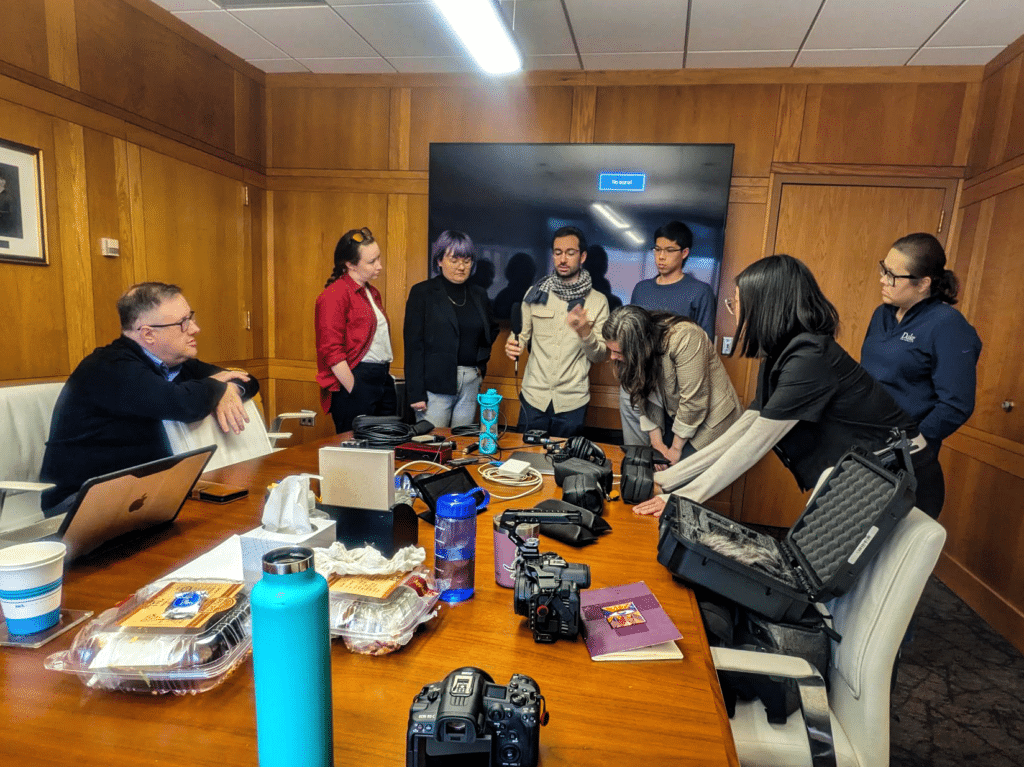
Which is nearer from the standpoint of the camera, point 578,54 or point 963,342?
point 963,342

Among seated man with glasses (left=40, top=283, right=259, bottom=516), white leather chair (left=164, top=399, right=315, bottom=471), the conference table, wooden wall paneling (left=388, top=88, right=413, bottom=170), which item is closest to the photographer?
the conference table

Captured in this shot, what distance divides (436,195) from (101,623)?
3301mm

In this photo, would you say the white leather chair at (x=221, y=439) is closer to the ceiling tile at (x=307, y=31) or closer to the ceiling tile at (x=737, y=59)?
the ceiling tile at (x=307, y=31)

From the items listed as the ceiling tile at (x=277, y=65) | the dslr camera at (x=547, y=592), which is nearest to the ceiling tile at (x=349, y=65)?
the ceiling tile at (x=277, y=65)

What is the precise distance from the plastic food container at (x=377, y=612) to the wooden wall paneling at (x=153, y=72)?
3046 millimetres

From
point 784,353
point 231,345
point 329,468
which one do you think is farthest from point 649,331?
point 231,345

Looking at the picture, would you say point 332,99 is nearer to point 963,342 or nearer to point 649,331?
point 649,331

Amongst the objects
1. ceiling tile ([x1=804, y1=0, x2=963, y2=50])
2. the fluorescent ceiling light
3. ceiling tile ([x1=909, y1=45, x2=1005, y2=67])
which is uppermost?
ceiling tile ([x1=804, y1=0, x2=963, y2=50])

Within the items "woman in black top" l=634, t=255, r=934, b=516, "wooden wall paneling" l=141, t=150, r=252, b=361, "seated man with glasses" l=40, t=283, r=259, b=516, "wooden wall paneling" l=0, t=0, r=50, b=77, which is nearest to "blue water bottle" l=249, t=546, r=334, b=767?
"woman in black top" l=634, t=255, r=934, b=516

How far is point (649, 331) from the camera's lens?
2.30 metres

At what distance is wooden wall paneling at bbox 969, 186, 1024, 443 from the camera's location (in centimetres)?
262

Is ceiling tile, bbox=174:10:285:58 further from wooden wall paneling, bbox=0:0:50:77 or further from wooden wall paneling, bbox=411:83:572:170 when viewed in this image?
wooden wall paneling, bbox=411:83:572:170

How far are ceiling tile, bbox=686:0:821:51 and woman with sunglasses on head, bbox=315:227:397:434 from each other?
79.6 inches

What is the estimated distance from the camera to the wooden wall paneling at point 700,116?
3.39 metres
